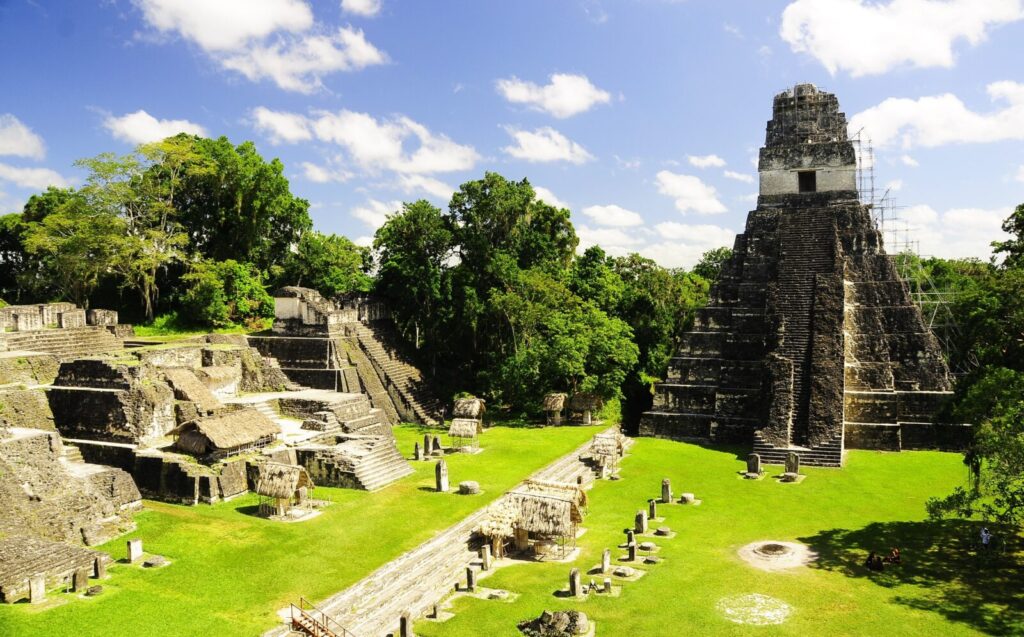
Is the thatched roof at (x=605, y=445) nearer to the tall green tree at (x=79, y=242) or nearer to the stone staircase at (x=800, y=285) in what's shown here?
the stone staircase at (x=800, y=285)

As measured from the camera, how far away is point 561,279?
121 feet

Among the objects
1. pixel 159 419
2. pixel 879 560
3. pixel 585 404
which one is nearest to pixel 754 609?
pixel 879 560

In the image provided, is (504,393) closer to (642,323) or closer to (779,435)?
(642,323)

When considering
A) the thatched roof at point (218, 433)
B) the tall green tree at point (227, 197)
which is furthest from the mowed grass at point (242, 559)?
the tall green tree at point (227, 197)

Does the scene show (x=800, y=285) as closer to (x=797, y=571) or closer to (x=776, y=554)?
(x=776, y=554)

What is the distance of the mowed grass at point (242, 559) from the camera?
12.8 metres

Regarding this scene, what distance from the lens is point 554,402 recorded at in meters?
30.6

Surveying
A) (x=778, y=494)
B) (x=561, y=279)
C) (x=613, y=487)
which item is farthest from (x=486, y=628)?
(x=561, y=279)

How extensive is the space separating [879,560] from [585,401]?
1651cm

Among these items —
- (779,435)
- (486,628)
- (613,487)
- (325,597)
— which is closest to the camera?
(486,628)

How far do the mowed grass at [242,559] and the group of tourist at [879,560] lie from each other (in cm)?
939

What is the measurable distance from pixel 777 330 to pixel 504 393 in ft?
40.1

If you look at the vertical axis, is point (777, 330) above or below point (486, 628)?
above

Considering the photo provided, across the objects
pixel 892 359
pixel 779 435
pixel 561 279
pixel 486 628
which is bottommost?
pixel 486 628
